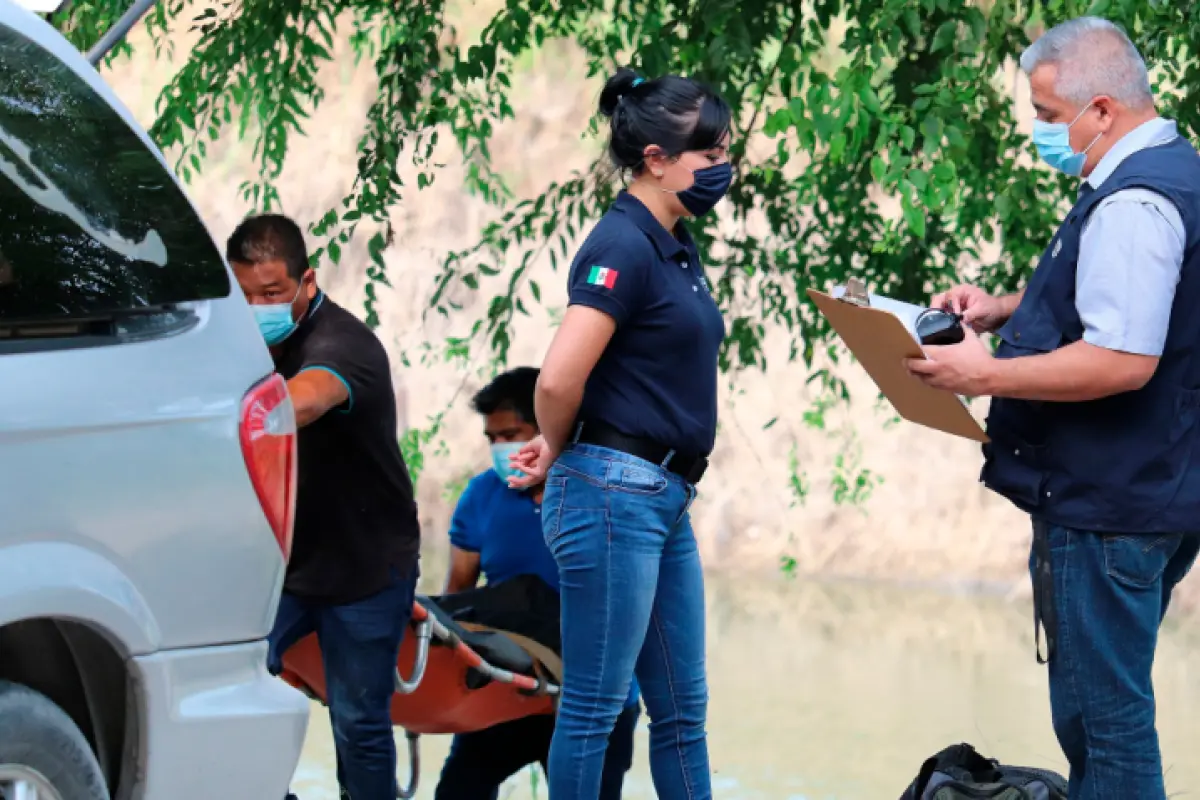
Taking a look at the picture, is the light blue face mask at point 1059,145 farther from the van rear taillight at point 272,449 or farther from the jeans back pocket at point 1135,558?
the van rear taillight at point 272,449

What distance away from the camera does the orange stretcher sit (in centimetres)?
472

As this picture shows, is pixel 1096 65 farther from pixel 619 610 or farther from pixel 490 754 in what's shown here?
pixel 490 754

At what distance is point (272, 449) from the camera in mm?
3090

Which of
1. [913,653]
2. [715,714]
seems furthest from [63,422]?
[913,653]

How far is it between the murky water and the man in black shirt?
90.6 inches

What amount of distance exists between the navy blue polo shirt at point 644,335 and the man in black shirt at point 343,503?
35.8 inches

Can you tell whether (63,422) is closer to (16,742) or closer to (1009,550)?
(16,742)

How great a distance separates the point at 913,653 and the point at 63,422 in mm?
11116

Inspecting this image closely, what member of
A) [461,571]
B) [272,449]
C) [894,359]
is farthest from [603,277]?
[461,571]

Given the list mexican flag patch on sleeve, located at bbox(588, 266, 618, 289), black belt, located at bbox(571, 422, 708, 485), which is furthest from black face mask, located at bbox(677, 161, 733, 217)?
black belt, located at bbox(571, 422, 708, 485)

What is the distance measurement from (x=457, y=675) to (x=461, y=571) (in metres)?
0.57

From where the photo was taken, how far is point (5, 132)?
281 centimetres

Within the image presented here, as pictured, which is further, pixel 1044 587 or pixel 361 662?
pixel 361 662

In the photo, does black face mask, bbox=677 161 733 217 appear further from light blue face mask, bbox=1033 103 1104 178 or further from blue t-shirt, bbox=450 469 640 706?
blue t-shirt, bbox=450 469 640 706
